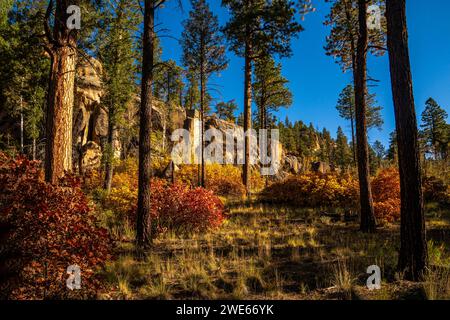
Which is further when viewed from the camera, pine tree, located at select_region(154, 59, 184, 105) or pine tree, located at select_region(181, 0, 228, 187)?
pine tree, located at select_region(181, 0, 228, 187)

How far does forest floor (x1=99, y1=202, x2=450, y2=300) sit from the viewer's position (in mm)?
4348

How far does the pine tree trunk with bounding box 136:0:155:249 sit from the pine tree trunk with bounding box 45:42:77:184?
1.73m

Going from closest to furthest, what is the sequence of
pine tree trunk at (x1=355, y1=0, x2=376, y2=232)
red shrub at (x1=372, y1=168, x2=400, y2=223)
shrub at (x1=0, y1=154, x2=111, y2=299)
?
shrub at (x1=0, y1=154, x2=111, y2=299)
pine tree trunk at (x1=355, y1=0, x2=376, y2=232)
red shrub at (x1=372, y1=168, x2=400, y2=223)

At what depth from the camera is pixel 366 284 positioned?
4.51 m

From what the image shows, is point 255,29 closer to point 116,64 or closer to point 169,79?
point 116,64

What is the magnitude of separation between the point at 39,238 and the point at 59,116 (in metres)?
3.04

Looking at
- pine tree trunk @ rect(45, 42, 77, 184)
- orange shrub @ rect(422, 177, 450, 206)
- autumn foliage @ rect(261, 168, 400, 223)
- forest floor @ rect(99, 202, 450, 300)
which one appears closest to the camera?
forest floor @ rect(99, 202, 450, 300)

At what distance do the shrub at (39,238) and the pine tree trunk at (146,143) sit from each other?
2780 millimetres

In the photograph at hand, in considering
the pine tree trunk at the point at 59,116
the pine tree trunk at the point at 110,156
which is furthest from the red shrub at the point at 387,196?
the pine tree trunk at the point at 110,156

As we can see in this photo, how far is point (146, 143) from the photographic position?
288 inches

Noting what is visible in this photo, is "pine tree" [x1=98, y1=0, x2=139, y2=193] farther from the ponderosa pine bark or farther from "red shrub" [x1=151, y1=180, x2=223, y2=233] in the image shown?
the ponderosa pine bark

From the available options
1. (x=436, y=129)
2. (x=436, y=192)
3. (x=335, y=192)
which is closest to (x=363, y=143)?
(x=335, y=192)

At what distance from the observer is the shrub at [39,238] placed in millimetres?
3752

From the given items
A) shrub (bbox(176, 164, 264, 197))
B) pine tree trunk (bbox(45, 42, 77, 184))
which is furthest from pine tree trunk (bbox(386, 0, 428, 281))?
shrub (bbox(176, 164, 264, 197))
